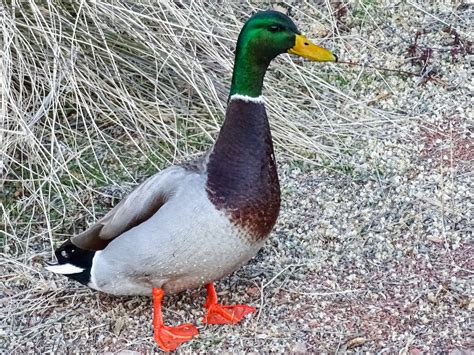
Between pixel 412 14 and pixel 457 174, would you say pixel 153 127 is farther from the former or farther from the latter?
pixel 412 14

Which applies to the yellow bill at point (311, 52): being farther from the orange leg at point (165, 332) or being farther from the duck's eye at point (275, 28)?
the orange leg at point (165, 332)

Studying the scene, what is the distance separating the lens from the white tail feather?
2.96m

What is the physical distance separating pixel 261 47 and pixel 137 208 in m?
0.65

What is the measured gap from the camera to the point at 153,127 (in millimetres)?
3822

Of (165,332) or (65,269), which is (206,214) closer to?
(165,332)

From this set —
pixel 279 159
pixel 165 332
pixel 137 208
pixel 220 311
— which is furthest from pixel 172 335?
pixel 279 159

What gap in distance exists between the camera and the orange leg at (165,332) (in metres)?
2.85

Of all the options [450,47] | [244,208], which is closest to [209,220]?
[244,208]

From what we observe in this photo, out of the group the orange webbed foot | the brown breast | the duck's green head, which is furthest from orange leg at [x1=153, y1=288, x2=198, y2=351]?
the duck's green head

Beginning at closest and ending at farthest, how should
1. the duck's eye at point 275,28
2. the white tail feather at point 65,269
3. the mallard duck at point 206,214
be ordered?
the mallard duck at point 206,214 → the duck's eye at point 275,28 → the white tail feather at point 65,269

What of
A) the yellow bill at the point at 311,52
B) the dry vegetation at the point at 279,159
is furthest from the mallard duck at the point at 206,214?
the dry vegetation at the point at 279,159

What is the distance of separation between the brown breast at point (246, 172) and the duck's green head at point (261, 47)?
0.08 meters

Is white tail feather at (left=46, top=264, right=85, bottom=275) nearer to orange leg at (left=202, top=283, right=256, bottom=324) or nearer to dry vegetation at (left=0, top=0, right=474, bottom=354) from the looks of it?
dry vegetation at (left=0, top=0, right=474, bottom=354)

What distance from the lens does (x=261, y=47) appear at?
9.25 ft
